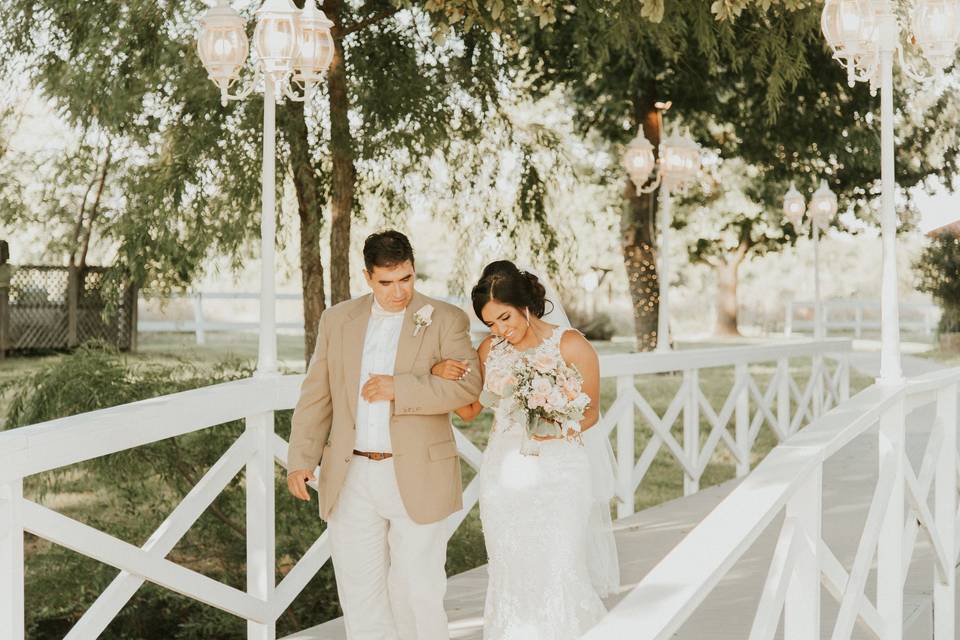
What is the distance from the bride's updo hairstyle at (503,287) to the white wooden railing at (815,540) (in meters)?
1.22

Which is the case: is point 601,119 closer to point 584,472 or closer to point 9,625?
point 584,472

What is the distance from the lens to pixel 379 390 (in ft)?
15.0

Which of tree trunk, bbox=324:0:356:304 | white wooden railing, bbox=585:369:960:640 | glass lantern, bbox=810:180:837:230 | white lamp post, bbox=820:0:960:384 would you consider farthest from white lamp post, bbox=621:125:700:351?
white wooden railing, bbox=585:369:960:640

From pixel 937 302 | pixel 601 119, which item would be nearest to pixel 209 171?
pixel 601 119

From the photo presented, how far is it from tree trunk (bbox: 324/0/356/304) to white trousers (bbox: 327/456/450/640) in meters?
6.30

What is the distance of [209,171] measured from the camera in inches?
432

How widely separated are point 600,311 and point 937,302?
31.5 feet

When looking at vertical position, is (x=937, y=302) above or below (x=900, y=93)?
below

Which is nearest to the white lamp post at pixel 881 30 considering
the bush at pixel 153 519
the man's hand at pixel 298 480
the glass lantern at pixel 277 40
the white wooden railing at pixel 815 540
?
the white wooden railing at pixel 815 540

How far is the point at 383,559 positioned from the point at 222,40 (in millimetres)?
3669

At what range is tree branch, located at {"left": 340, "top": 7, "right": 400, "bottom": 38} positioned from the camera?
1109 centimetres

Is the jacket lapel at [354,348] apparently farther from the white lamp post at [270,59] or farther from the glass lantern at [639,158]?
the glass lantern at [639,158]

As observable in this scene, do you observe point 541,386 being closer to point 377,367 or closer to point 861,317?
point 377,367

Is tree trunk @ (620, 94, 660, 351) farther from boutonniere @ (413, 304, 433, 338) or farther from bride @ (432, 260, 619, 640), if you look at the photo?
boutonniere @ (413, 304, 433, 338)
